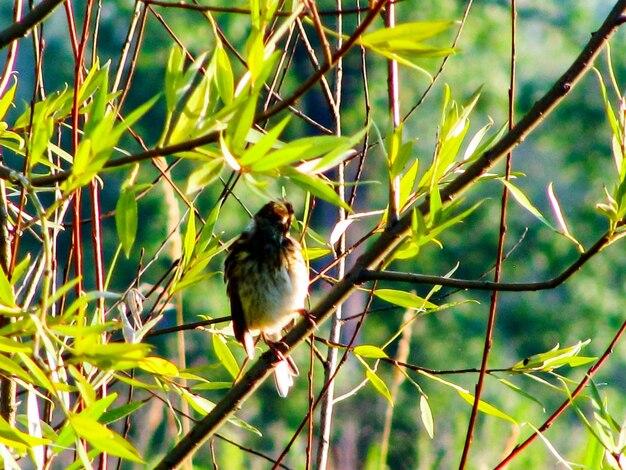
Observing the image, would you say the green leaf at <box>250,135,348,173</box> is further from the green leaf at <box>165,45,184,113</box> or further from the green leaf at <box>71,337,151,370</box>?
the green leaf at <box>71,337,151,370</box>

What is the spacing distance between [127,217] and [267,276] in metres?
1.39

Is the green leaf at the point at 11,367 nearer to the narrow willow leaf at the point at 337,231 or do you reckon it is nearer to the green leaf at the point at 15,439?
the green leaf at the point at 15,439

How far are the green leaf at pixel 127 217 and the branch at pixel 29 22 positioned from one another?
26 cm

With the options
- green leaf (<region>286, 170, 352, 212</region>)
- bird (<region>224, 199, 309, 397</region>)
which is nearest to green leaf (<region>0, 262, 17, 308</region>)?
green leaf (<region>286, 170, 352, 212</region>)

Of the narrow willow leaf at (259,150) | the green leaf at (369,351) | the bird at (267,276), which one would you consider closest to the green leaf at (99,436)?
the narrow willow leaf at (259,150)

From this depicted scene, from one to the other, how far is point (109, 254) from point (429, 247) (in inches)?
274

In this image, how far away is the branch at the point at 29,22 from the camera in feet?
3.60

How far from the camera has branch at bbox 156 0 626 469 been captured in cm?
130

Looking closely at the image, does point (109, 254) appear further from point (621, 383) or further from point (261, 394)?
point (621, 383)

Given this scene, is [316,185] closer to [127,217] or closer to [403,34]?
[403,34]

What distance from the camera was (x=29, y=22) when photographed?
1100 mm

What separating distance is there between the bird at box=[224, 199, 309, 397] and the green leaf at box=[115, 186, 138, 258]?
121 cm

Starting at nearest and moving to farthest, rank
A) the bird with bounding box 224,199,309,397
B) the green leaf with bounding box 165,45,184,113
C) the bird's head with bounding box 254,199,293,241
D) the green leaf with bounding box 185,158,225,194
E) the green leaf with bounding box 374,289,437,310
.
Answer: the green leaf with bounding box 185,158,225,194 → the green leaf with bounding box 165,45,184,113 → the green leaf with bounding box 374,289,437,310 → the bird with bounding box 224,199,309,397 → the bird's head with bounding box 254,199,293,241

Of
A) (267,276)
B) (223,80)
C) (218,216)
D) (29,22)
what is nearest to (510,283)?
(223,80)
